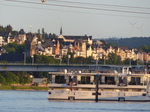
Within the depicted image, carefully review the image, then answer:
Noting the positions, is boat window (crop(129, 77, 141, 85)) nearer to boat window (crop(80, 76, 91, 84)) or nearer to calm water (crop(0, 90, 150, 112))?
boat window (crop(80, 76, 91, 84))

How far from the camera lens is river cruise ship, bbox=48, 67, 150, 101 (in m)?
127

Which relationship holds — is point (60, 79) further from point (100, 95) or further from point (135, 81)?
point (135, 81)

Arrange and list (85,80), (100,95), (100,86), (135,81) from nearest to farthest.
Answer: (100,95)
(100,86)
(135,81)
(85,80)

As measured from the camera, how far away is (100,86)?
129 metres

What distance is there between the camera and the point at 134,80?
130 m

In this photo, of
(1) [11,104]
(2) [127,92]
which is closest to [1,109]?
(1) [11,104]

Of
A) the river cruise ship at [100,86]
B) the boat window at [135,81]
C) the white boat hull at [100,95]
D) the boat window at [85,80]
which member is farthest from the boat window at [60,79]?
the boat window at [135,81]

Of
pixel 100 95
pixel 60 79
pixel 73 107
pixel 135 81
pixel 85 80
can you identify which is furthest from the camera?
pixel 85 80

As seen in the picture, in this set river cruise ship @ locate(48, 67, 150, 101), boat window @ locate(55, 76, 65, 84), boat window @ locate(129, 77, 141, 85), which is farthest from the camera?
boat window @ locate(55, 76, 65, 84)

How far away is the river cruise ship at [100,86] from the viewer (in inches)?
5000

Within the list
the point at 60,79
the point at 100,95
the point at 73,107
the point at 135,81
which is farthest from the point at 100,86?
the point at 73,107

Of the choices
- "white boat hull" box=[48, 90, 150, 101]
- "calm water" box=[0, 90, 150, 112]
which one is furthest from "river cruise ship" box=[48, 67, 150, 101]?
"calm water" box=[0, 90, 150, 112]

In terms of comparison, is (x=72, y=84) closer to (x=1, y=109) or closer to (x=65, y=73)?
(x=65, y=73)

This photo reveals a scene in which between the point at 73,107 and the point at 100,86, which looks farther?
the point at 100,86
